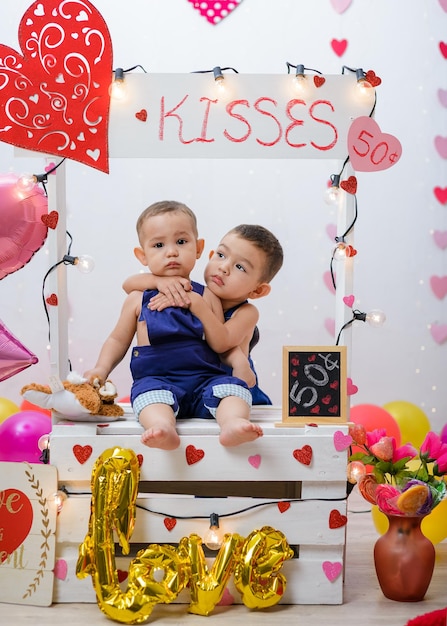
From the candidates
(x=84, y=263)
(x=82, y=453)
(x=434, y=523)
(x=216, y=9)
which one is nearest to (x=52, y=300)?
(x=84, y=263)

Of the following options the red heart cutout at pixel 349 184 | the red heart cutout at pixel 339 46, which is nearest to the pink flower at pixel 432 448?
the red heart cutout at pixel 349 184

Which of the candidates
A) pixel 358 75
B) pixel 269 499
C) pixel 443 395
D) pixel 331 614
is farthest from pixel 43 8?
pixel 443 395

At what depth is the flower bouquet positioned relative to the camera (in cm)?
184

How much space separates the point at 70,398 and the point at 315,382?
0.55 meters

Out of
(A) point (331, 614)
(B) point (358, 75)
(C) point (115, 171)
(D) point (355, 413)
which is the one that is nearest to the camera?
(A) point (331, 614)

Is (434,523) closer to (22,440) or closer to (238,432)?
(238,432)

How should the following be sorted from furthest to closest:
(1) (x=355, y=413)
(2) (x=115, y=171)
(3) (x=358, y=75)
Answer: (2) (x=115, y=171), (1) (x=355, y=413), (3) (x=358, y=75)

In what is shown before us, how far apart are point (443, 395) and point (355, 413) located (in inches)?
27.4

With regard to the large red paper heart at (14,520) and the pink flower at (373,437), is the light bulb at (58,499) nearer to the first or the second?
the large red paper heart at (14,520)

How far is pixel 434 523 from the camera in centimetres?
217

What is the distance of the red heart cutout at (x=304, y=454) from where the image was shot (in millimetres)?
1830

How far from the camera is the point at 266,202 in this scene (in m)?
3.44

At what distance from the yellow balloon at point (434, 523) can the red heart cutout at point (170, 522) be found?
1.97 ft

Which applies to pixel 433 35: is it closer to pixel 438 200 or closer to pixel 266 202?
pixel 438 200
